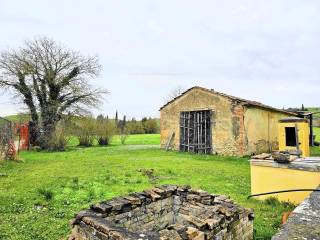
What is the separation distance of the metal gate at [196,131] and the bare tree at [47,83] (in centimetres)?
967

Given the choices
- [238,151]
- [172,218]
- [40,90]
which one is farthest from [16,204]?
[40,90]

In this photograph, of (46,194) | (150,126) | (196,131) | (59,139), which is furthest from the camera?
Result: (150,126)

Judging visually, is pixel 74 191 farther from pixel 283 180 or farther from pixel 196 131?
pixel 196 131

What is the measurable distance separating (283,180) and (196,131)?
1261 centimetres

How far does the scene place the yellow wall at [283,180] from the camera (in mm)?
6164

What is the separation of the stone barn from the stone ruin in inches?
473

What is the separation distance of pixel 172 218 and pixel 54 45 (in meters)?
23.4

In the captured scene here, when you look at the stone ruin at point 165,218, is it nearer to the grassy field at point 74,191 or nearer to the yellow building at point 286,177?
the grassy field at point 74,191

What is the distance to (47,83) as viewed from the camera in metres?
24.3

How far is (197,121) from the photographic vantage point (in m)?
19.1

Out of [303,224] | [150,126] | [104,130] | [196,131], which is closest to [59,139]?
[104,130]

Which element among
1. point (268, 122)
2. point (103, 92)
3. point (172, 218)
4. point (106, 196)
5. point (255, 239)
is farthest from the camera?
point (103, 92)

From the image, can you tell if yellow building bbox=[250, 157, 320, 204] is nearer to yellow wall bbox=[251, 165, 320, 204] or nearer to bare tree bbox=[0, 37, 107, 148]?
yellow wall bbox=[251, 165, 320, 204]

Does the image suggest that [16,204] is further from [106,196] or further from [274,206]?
[274,206]
